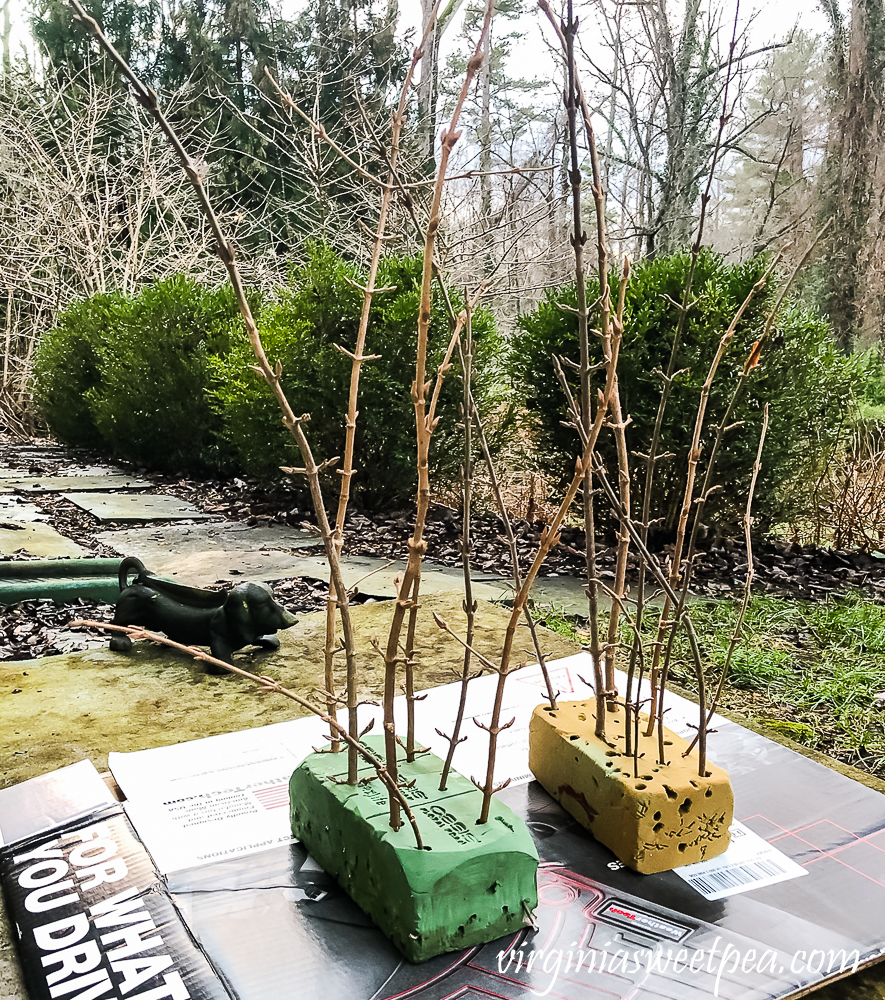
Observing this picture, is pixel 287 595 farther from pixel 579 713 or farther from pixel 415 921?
pixel 415 921

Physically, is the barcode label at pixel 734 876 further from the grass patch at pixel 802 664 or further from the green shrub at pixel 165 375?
the green shrub at pixel 165 375

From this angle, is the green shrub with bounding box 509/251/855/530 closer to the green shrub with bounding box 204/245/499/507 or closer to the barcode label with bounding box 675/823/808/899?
the green shrub with bounding box 204/245/499/507

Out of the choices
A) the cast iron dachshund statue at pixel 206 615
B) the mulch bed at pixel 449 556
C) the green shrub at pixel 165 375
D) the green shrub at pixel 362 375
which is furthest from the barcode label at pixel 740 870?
the green shrub at pixel 165 375


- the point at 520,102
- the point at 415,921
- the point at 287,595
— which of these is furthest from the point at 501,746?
the point at 520,102

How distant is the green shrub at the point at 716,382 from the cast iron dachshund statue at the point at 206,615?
6.84ft

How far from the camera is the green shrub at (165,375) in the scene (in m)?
6.83

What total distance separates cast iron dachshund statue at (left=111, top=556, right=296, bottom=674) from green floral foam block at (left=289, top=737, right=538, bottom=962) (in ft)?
3.24

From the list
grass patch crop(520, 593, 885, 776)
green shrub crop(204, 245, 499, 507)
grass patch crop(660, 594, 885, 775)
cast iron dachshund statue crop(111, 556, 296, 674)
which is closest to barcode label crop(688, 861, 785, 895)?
grass patch crop(520, 593, 885, 776)

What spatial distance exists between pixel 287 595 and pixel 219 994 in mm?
2420

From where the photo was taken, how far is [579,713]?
147 centimetres

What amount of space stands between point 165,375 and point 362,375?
2988mm

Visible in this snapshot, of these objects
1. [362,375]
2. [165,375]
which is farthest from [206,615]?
[165,375]

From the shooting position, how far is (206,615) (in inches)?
86.0

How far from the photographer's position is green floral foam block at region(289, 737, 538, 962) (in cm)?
101
